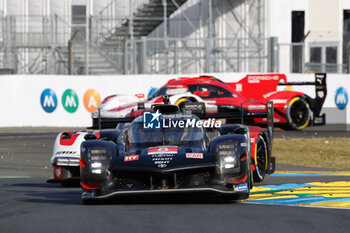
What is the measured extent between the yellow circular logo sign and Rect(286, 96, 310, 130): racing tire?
24.6 ft

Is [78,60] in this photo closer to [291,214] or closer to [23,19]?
[23,19]

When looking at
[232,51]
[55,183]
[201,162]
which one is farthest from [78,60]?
[201,162]

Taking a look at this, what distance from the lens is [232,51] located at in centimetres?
3288

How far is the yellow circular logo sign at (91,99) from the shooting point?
2634 cm

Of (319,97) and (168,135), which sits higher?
(319,97)

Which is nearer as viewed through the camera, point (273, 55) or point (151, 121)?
point (151, 121)

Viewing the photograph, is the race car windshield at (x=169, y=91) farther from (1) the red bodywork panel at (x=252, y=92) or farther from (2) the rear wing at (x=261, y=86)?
(2) the rear wing at (x=261, y=86)

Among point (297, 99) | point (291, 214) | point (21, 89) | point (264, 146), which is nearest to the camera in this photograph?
point (291, 214)

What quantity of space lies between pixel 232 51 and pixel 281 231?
2698cm

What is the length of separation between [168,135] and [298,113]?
13.6 m

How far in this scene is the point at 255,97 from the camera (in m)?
22.3

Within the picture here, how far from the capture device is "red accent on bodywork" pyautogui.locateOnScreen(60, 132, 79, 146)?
10.8 metres

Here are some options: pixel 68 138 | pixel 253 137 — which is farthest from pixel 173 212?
pixel 68 138

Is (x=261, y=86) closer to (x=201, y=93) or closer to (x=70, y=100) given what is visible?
(x=201, y=93)
